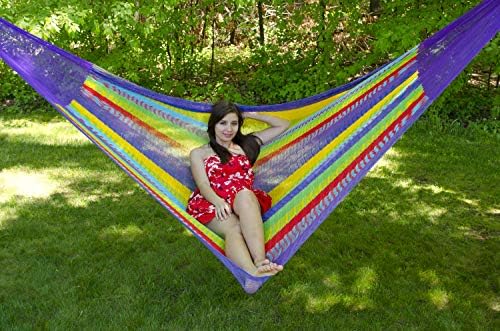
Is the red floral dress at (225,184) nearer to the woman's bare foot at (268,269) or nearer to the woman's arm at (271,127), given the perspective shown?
the woman's arm at (271,127)

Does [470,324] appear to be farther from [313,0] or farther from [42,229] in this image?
[313,0]

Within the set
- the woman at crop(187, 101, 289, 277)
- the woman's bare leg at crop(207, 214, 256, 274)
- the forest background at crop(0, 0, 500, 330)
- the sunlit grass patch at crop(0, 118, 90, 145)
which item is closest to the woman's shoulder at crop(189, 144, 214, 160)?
the woman at crop(187, 101, 289, 277)

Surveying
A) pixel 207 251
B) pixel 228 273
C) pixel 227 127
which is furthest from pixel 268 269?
pixel 207 251

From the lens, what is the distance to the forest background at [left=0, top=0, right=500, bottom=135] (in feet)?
13.6

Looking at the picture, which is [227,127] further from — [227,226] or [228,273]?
[228,273]

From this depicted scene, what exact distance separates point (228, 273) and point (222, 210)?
441mm

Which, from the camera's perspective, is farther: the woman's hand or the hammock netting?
the woman's hand

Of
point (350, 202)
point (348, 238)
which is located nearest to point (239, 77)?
point (350, 202)

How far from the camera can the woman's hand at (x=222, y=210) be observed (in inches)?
88.0

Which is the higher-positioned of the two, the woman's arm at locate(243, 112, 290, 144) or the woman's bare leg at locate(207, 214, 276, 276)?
the woman's arm at locate(243, 112, 290, 144)

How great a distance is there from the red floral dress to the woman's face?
0.08 metres

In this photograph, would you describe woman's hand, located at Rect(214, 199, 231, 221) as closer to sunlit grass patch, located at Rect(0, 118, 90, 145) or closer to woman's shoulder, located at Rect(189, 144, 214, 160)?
woman's shoulder, located at Rect(189, 144, 214, 160)

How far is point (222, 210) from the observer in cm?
225

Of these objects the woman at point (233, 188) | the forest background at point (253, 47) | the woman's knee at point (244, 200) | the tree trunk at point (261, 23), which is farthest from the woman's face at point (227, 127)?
the tree trunk at point (261, 23)
